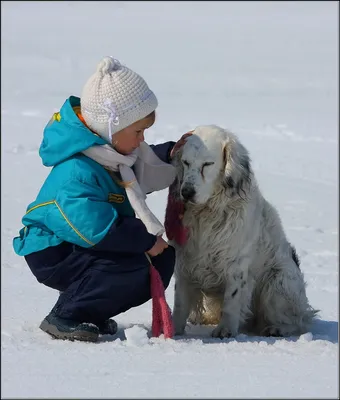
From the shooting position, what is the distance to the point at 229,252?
480 cm

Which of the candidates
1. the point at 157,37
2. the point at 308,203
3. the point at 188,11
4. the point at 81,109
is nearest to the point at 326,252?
the point at 308,203

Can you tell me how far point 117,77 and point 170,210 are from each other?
0.92m

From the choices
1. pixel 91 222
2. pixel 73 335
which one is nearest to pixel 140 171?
pixel 91 222

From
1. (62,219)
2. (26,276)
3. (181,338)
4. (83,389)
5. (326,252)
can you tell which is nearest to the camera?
(83,389)

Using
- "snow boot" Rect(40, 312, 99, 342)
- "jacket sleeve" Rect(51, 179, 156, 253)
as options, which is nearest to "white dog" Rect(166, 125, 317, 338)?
"jacket sleeve" Rect(51, 179, 156, 253)

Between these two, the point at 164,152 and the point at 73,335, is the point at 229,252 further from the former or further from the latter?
the point at 73,335

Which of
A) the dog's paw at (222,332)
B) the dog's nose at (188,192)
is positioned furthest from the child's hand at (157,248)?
the dog's paw at (222,332)

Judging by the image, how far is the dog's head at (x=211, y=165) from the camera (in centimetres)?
462

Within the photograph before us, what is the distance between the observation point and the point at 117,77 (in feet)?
14.2

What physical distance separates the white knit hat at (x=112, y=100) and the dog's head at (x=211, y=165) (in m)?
0.41

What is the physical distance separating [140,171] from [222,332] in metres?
1.00

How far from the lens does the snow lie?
367 cm

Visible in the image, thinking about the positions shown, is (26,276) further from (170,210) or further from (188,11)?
(188,11)

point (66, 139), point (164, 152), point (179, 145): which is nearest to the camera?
point (66, 139)
